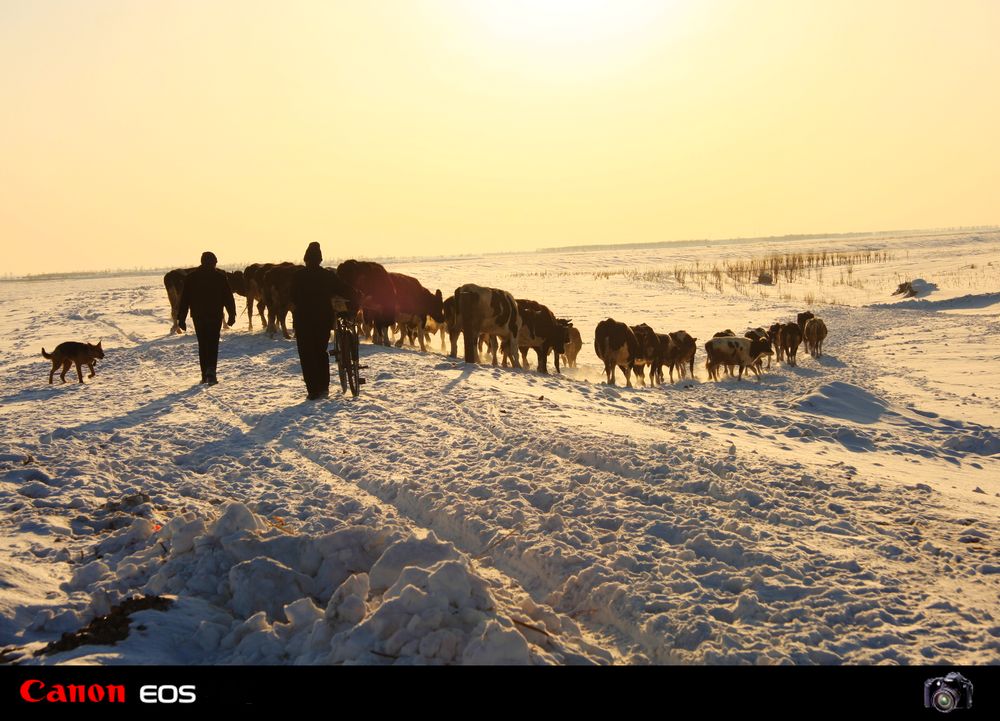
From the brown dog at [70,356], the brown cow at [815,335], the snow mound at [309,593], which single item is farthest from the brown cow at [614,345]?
the snow mound at [309,593]

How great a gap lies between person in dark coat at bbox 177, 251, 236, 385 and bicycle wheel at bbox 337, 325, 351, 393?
7.99 ft

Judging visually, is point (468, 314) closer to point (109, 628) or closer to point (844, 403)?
point (844, 403)

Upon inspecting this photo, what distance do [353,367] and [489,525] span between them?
6126 mm

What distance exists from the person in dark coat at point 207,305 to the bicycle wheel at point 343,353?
2435mm

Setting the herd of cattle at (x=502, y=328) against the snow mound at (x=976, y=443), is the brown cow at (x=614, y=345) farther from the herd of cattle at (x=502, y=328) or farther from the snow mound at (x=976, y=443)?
the snow mound at (x=976, y=443)

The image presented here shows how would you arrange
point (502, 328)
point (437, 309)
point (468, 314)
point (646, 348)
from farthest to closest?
point (437, 309), point (646, 348), point (502, 328), point (468, 314)

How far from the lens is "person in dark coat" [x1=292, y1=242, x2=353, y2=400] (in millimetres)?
11828

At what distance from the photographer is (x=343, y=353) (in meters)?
12.1

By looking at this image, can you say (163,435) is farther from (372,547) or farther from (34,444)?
(372,547)

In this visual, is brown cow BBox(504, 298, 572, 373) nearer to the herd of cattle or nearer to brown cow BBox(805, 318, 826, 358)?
the herd of cattle
